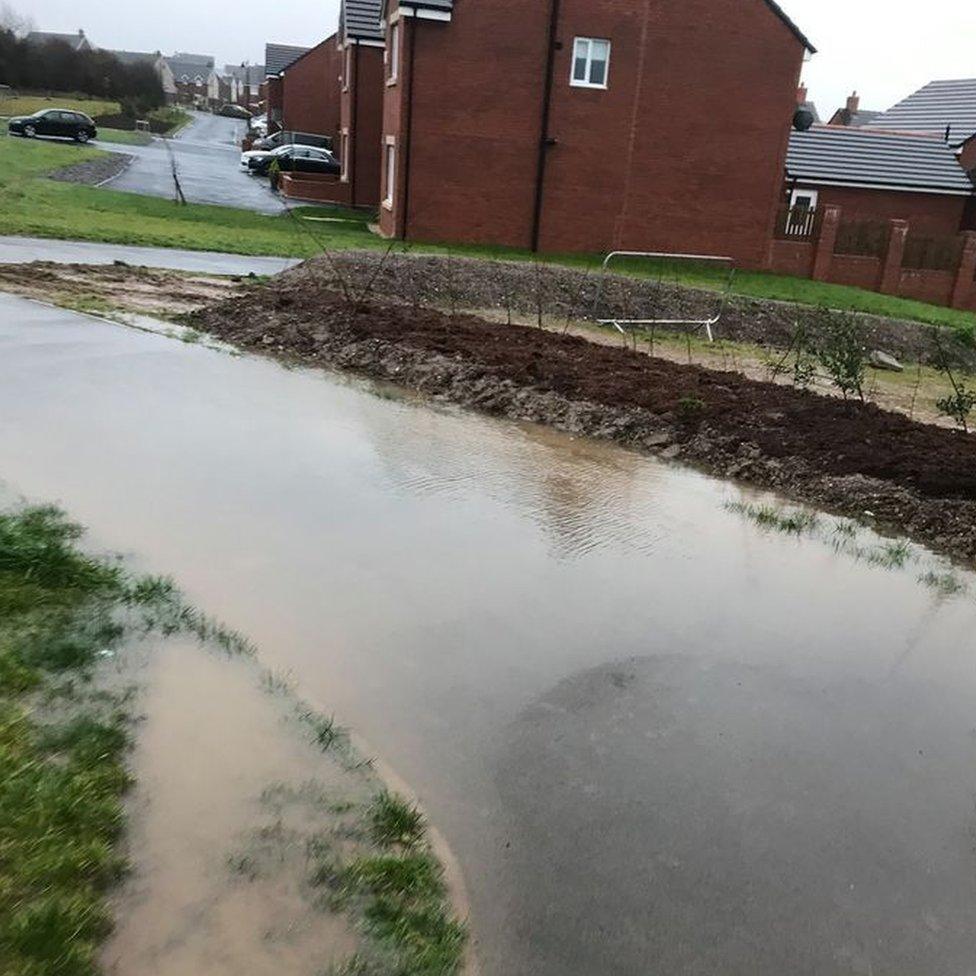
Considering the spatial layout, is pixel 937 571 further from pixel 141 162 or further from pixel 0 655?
pixel 141 162

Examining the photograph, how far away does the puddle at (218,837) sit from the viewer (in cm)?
305

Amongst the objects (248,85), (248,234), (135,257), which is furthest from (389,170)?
(248,85)

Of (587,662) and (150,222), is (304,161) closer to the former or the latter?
(150,222)

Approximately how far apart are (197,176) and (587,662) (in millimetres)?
37480

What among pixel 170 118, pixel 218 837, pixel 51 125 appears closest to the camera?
pixel 218 837

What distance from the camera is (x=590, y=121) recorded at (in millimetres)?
24469

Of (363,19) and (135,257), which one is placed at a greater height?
(363,19)

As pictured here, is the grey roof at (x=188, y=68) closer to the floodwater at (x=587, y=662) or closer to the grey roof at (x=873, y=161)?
the grey roof at (x=873, y=161)

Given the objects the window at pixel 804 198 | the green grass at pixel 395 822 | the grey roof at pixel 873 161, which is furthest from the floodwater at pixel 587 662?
the grey roof at pixel 873 161

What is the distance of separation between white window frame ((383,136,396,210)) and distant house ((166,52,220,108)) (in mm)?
100583

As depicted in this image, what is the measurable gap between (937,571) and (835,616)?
54.5 inches

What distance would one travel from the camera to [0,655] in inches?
175

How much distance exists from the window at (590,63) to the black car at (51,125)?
32013 mm

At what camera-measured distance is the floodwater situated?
3623 millimetres
